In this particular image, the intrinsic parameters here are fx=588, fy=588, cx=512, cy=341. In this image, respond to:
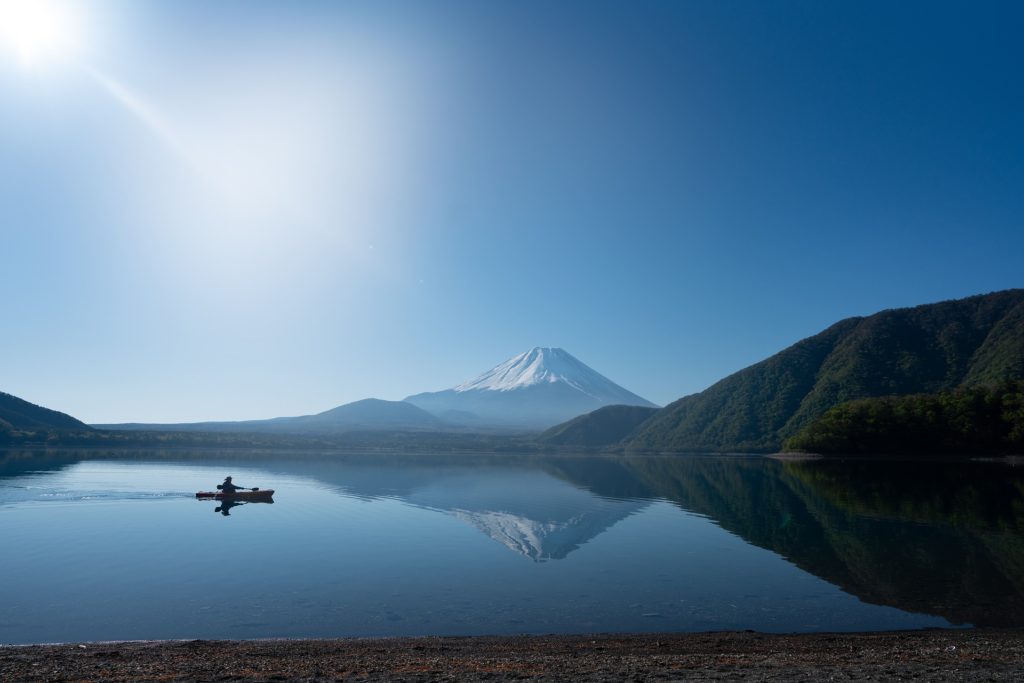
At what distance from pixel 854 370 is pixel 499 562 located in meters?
104

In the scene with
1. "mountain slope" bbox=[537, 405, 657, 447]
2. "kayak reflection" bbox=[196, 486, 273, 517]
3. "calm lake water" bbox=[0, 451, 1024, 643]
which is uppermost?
"mountain slope" bbox=[537, 405, 657, 447]

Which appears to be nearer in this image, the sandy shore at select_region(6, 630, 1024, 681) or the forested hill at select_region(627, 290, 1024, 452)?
the sandy shore at select_region(6, 630, 1024, 681)

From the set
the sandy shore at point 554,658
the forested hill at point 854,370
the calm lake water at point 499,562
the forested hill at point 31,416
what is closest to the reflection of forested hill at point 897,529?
the calm lake water at point 499,562

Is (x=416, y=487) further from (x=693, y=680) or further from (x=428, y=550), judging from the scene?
(x=693, y=680)

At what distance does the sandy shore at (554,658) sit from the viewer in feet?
27.1

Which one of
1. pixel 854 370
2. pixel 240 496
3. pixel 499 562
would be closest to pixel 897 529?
pixel 499 562

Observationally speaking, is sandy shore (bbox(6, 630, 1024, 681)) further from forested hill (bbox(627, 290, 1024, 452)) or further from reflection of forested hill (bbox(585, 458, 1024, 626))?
forested hill (bbox(627, 290, 1024, 452))

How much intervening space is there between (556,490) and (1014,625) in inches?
1290

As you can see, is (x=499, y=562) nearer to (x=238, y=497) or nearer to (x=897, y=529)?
(x=897, y=529)

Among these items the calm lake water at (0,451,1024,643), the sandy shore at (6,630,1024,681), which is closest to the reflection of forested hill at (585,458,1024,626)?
the calm lake water at (0,451,1024,643)

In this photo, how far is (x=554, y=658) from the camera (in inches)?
385

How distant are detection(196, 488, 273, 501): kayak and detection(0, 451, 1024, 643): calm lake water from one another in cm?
83

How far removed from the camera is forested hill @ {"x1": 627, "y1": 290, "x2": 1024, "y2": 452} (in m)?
96.3

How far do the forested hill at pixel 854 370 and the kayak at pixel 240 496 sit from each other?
83083 mm
